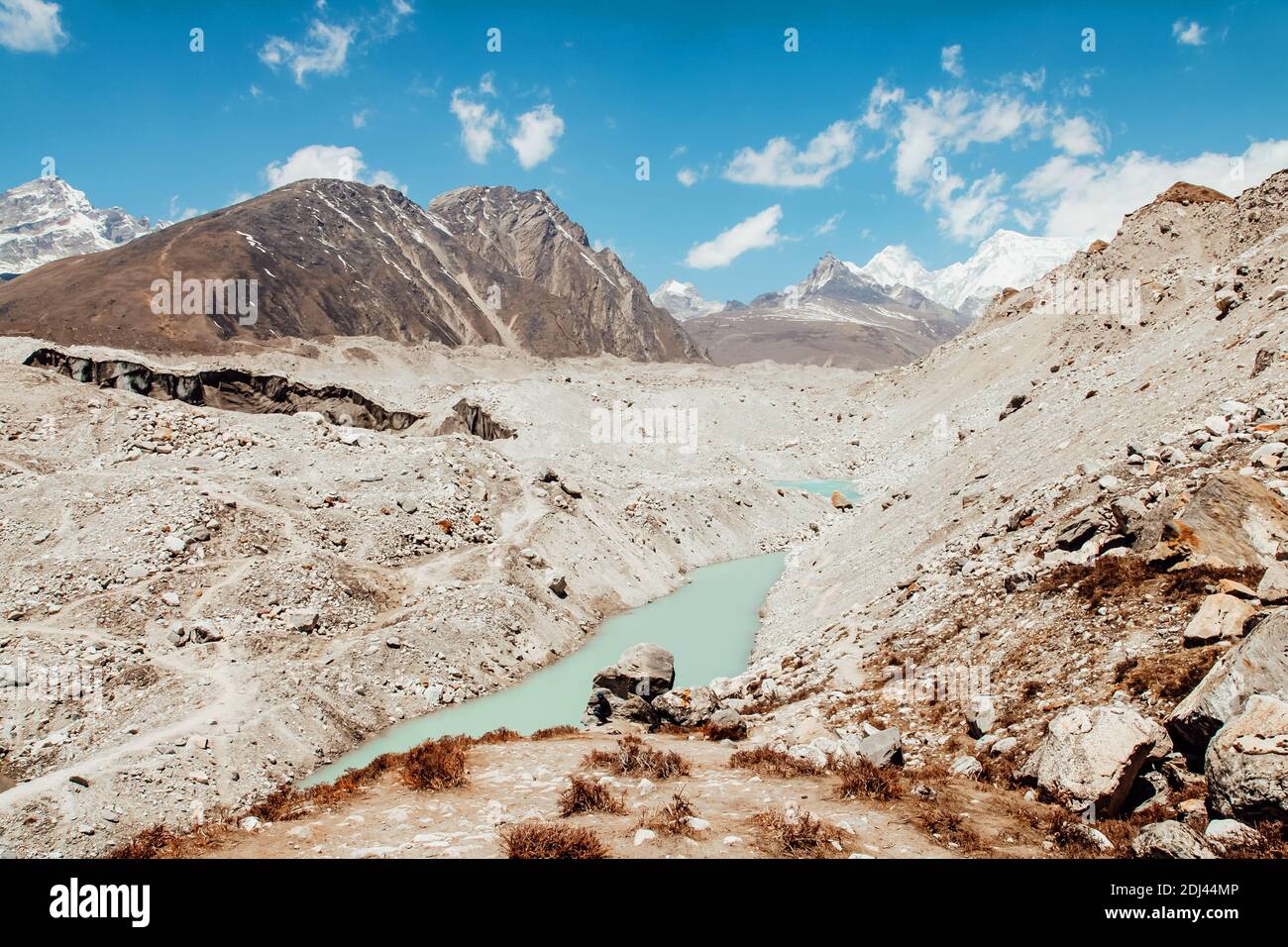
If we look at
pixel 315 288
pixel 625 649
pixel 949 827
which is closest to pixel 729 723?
pixel 949 827

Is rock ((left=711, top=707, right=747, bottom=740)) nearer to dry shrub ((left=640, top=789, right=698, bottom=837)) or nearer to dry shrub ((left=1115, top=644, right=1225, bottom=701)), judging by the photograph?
dry shrub ((left=640, top=789, right=698, bottom=837))

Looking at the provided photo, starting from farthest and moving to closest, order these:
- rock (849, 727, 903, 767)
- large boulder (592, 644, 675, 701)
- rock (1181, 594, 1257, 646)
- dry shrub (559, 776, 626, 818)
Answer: large boulder (592, 644, 675, 701) < rock (849, 727, 903, 767) < rock (1181, 594, 1257, 646) < dry shrub (559, 776, 626, 818)

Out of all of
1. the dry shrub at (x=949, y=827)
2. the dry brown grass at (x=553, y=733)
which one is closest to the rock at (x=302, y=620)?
the dry brown grass at (x=553, y=733)

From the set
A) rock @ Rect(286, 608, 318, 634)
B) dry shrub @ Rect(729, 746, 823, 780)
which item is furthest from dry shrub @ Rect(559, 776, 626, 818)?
rock @ Rect(286, 608, 318, 634)

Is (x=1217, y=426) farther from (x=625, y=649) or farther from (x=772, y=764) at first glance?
(x=625, y=649)

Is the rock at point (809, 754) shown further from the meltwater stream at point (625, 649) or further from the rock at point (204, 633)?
the rock at point (204, 633)
